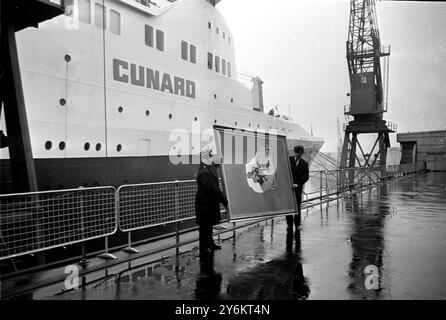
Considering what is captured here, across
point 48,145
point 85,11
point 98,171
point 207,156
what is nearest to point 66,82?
point 48,145

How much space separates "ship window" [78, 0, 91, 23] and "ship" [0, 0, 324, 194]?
29 millimetres

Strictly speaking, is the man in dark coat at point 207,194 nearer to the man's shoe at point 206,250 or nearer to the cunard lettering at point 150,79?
the man's shoe at point 206,250

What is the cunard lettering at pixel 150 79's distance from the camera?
429 inches

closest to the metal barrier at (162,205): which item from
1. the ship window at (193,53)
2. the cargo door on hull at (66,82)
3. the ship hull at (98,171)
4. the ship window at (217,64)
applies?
the ship hull at (98,171)

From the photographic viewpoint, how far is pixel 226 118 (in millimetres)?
16266

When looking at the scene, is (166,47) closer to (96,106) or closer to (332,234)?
(96,106)

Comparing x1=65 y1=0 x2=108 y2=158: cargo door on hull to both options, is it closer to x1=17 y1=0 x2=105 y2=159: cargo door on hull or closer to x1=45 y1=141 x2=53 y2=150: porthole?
x1=17 y1=0 x2=105 y2=159: cargo door on hull

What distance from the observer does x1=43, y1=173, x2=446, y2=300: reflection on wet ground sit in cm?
370

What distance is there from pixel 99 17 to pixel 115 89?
2.28m

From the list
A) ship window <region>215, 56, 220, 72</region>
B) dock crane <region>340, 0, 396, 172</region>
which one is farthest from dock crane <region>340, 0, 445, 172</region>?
ship window <region>215, 56, 220, 72</region>

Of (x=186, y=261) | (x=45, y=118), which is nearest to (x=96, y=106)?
(x=45, y=118)

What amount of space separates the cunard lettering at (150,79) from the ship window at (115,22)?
0.97 m

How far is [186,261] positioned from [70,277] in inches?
60.6
